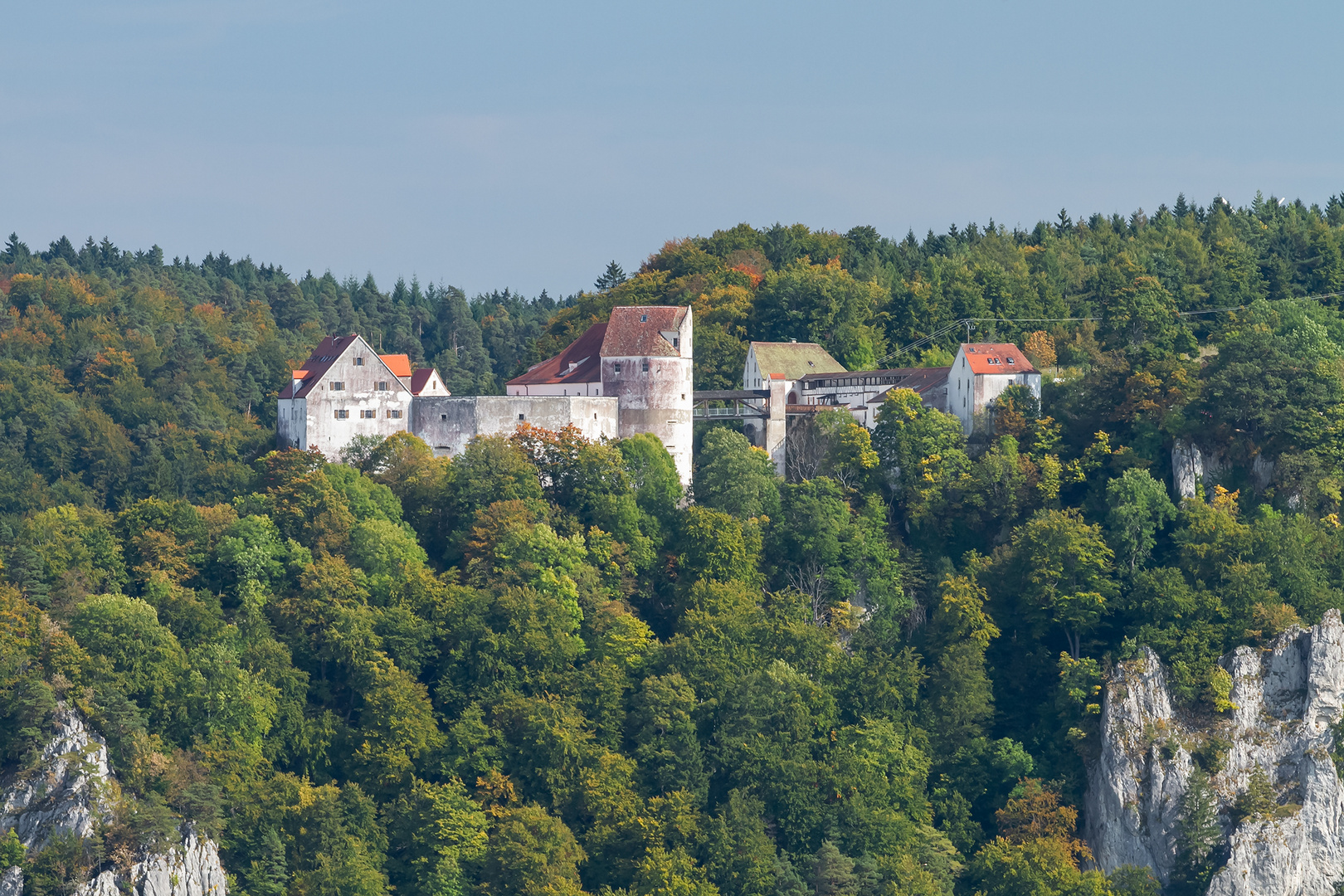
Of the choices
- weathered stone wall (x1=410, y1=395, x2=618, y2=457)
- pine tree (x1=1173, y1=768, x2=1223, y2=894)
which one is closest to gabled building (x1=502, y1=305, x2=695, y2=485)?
weathered stone wall (x1=410, y1=395, x2=618, y2=457)

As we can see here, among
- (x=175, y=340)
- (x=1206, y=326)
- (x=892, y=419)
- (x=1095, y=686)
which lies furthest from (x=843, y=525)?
(x=175, y=340)

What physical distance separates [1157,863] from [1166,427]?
16929mm

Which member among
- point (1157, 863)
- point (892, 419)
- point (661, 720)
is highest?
point (892, 419)

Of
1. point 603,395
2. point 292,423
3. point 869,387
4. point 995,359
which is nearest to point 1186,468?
point 995,359

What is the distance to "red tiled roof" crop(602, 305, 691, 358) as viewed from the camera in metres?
76.3

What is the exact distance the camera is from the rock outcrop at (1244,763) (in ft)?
211

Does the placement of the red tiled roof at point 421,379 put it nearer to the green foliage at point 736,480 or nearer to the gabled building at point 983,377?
the green foliage at point 736,480

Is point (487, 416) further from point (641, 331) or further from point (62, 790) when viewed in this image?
point (62, 790)

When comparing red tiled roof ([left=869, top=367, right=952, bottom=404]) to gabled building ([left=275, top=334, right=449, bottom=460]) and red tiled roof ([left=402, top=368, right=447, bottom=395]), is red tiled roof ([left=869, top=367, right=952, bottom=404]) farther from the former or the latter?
gabled building ([left=275, top=334, right=449, bottom=460])

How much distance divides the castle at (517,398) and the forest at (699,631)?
1378 mm

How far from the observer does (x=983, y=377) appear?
254ft

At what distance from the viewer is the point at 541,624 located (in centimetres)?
6681

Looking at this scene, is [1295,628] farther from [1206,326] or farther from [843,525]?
[1206,326]

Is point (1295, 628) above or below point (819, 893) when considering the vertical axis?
above
